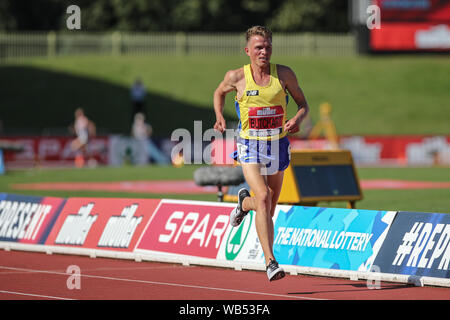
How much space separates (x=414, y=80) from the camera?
5400 centimetres

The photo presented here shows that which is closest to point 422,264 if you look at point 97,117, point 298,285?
point 298,285

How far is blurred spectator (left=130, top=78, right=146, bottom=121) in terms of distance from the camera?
45.7 m

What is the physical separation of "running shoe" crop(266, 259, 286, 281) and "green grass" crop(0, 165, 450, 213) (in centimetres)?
842

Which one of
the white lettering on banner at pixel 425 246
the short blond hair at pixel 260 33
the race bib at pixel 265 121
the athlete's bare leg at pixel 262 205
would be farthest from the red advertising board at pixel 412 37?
the athlete's bare leg at pixel 262 205

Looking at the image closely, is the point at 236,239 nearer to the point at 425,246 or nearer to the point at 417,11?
the point at 425,246

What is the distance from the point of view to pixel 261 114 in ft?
33.2

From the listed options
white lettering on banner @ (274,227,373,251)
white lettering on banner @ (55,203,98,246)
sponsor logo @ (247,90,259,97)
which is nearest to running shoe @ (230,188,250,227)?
white lettering on banner @ (274,227,373,251)

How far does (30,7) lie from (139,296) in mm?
57861

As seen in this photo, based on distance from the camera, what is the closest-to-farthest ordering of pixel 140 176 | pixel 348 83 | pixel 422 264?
pixel 422 264 → pixel 140 176 → pixel 348 83

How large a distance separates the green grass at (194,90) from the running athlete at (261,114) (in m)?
34.1

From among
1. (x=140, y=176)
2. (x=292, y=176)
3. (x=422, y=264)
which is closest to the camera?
(x=422, y=264)

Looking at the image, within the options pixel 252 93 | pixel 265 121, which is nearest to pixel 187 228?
pixel 265 121
